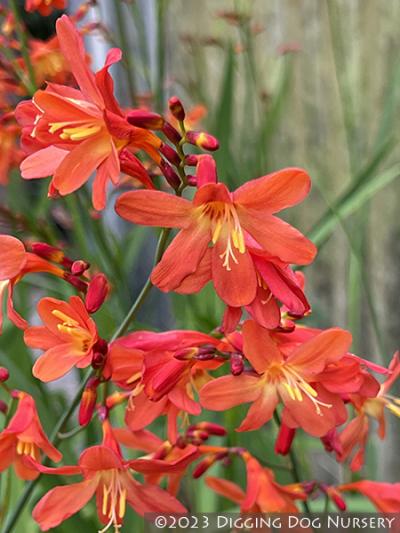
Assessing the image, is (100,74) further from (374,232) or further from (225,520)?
(374,232)

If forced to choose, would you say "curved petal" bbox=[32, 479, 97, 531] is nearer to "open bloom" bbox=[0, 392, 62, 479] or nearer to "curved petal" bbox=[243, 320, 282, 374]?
"open bloom" bbox=[0, 392, 62, 479]

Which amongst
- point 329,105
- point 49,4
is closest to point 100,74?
point 49,4

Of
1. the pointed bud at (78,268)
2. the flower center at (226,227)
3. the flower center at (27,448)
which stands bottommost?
the flower center at (27,448)

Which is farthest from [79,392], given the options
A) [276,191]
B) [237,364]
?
[276,191]

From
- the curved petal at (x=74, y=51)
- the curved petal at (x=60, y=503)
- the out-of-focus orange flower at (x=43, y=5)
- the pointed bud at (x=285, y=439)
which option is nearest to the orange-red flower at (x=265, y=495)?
the pointed bud at (x=285, y=439)

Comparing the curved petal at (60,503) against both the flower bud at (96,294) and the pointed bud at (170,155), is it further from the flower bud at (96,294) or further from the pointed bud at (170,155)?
the pointed bud at (170,155)

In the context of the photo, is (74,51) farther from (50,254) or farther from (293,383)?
(293,383)
